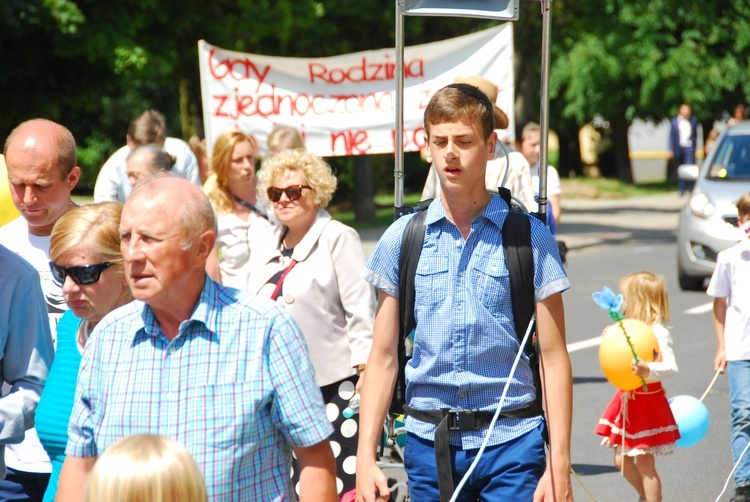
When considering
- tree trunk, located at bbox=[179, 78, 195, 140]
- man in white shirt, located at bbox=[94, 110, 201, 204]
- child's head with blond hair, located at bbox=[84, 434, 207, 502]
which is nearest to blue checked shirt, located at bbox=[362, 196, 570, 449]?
child's head with blond hair, located at bbox=[84, 434, 207, 502]

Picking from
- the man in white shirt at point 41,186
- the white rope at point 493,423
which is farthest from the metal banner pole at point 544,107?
the man in white shirt at point 41,186

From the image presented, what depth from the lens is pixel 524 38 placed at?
73.7ft

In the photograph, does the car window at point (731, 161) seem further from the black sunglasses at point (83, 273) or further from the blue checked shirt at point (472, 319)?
the black sunglasses at point (83, 273)

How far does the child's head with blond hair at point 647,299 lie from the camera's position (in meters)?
6.13

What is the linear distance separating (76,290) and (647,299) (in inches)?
140

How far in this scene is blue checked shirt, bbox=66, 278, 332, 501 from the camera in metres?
2.82

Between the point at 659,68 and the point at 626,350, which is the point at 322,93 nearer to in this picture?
the point at 626,350

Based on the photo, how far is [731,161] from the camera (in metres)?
14.1

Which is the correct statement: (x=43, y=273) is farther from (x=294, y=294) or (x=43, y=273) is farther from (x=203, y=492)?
(x=203, y=492)

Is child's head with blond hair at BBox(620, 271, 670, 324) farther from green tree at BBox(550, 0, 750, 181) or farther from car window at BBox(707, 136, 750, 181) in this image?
green tree at BBox(550, 0, 750, 181)

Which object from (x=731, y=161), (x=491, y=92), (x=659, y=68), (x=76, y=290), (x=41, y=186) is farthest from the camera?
(x=659, y=68)

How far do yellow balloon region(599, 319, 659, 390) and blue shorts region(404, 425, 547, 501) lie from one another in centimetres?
198

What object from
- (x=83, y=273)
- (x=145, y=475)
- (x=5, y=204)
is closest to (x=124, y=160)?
(x=5, y=204)

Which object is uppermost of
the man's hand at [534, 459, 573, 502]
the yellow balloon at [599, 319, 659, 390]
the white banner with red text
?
the white banner with red text
